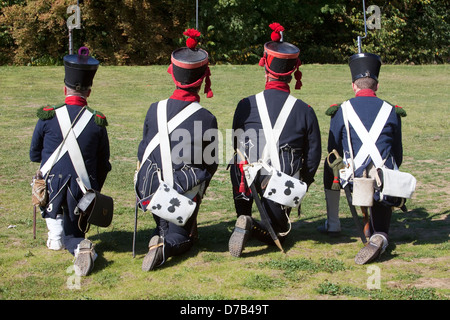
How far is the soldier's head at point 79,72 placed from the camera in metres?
5.70

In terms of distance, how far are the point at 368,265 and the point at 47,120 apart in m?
3.03

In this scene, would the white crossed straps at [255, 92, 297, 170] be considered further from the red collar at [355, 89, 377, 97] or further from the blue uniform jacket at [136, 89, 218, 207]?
the red collar at [355, 89, 377, 97]

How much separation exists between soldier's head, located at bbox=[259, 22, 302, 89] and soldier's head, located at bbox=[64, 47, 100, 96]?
1.53 meters

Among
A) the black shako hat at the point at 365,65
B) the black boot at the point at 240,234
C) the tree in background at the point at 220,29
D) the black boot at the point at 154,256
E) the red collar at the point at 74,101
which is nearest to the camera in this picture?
the black boot at the point at 154,256

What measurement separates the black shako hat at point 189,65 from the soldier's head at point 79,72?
72 centimetres

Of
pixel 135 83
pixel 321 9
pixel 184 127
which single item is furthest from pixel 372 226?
pixel 321 9

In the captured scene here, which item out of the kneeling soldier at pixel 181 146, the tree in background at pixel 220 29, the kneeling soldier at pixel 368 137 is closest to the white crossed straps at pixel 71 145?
the kneeling soldier at pixel 181 146

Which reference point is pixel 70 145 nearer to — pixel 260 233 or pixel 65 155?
pixel 65 155

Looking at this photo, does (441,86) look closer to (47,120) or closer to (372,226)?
(372,226)

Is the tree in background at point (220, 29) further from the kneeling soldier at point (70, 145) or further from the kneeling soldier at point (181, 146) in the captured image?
the kneeling soldier at point (181, 146)

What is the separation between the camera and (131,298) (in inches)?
193

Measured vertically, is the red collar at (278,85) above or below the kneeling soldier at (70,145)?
above

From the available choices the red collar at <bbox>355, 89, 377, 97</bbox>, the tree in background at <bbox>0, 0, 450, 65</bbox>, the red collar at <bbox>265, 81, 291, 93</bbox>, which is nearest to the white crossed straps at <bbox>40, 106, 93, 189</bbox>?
the red collar at <bbox>265, 81, 291, 93</bbox>

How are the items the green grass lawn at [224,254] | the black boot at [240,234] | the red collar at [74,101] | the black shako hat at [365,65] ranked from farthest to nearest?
the black shako hat at [365,65], the red collar at [74,101], the black boot at [240,234], the green grass lawn at [224,254]
